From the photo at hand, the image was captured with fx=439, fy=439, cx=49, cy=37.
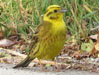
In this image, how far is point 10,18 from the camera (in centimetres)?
696

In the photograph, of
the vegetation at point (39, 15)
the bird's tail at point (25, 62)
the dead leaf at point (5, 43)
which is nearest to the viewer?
the bird's tail at point (25, 62)

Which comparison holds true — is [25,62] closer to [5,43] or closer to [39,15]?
[5,43]

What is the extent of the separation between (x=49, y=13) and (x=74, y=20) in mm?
1581

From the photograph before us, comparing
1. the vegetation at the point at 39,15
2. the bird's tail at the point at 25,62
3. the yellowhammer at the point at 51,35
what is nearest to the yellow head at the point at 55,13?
the yellowhammer at the point at 51,35

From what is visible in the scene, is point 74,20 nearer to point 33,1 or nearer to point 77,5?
point 77,5

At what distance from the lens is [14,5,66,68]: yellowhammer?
4645 mm

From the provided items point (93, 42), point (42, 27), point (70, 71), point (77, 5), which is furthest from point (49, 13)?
point (77, 5)

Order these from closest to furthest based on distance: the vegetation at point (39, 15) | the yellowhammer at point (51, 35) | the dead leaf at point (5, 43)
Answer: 1. the yellowhammer at point (51, 35)
2. the vegetation at point (39, 15)
3. the dead leaf at point (5, 43)

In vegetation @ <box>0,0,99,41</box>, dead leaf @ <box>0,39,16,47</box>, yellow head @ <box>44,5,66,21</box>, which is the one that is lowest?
dead leaf @ <box>0,39,16,47</box>

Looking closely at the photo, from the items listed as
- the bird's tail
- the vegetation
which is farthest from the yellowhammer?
the vegetation

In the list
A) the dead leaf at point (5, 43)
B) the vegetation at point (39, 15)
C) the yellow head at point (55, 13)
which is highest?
the yellow head at point (55, 13)

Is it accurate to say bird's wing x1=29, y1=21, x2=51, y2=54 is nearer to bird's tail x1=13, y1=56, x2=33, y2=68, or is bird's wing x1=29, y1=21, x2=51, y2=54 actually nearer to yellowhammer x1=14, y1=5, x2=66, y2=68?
yellowhammer x1=14, y1=5, x2=66, y2=68

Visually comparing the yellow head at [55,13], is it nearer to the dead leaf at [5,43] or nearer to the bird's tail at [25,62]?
the bird's tail at [25,62]

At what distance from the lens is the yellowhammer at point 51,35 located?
15.2 ft
